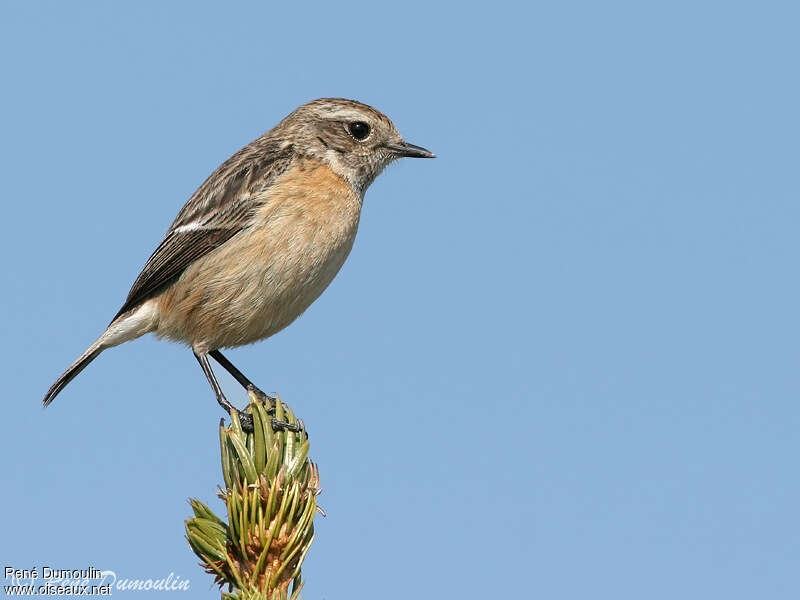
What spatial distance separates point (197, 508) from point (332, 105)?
5253mm

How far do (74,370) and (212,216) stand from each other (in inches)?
67.8

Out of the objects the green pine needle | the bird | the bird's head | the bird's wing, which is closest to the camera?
the green pine needle

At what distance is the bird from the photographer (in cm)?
783

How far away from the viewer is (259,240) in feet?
25.9

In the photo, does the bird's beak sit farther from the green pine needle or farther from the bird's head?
the green pine needle

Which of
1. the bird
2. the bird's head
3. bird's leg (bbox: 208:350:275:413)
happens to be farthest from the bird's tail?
the bird's head

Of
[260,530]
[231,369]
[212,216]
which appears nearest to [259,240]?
[212,216]

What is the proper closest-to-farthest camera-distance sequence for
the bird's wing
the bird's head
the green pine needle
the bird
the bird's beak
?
the green pine needle → the bird → the bird's wing → the bird's head → the bird's beak

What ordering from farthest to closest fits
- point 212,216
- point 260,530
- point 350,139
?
point 350,139 < point 212,216 < point 260,530

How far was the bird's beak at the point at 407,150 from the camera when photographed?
9102mm

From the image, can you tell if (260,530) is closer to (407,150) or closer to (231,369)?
(231,369)

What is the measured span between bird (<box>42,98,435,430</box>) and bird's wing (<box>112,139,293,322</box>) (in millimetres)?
12

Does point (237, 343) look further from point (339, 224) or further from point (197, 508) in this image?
point (197, 508)

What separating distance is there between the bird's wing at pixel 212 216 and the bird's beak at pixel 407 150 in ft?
3.09
